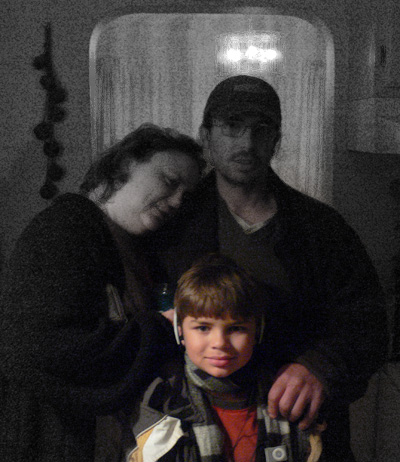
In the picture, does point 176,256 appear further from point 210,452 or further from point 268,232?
point 210,452

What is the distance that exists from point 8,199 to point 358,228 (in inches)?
23.2

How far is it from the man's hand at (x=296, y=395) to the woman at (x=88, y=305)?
18 centimetres

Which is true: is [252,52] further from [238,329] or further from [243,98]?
[238,329]

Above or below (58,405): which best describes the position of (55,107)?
above

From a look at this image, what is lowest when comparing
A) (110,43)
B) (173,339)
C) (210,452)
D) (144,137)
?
(210,452)

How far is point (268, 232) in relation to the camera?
2.82 ft

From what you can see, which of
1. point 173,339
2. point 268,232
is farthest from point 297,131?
point 173,339

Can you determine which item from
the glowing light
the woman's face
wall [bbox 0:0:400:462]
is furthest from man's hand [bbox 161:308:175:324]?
the glowing light

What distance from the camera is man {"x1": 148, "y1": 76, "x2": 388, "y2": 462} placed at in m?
0.83

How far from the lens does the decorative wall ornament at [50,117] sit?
83 cm

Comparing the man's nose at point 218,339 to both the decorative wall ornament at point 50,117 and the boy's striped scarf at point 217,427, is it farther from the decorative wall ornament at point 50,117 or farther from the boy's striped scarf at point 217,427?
the decorative wall ornament at point 50,117

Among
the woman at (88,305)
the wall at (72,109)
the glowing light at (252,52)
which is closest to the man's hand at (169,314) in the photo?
the woman at (88,305)

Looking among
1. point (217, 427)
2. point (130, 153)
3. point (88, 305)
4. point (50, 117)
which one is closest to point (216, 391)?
point (217, 427)

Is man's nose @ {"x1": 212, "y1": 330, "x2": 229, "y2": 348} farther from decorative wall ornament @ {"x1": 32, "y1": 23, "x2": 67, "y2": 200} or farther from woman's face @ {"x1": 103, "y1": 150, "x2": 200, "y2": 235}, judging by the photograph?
decorative wall ornament @ {"x1": 32, "y1": 23, "x2": 67, "y2": 200}
